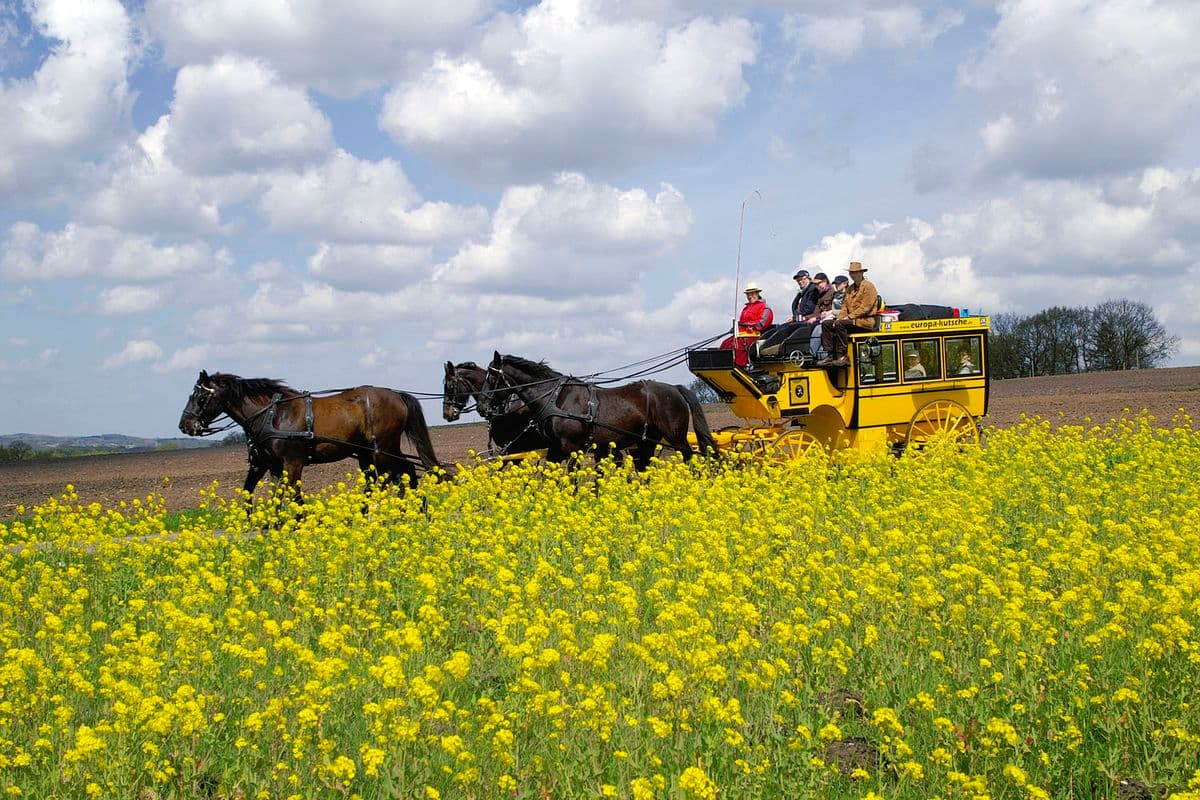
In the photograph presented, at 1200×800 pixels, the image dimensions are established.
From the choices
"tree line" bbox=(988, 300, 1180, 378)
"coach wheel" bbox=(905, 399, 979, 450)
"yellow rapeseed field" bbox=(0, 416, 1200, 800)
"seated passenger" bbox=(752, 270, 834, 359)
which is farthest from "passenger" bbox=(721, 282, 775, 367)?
"tree line" bbox=(988, 300, 1180, 378)

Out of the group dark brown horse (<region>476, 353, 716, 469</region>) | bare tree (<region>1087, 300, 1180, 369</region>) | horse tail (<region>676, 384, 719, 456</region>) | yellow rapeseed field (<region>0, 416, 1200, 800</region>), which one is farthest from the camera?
bare tree (<region>1087, 300, 1180, 369</region>)

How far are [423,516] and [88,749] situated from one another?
5.98 meters

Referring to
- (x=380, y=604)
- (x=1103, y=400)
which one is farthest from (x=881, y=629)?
(x=1103, y=400)

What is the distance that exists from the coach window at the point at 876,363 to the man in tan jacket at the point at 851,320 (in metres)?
0.24

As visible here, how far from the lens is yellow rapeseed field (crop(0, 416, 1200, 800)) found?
4633 millimetres

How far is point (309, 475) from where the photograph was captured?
70.8ft

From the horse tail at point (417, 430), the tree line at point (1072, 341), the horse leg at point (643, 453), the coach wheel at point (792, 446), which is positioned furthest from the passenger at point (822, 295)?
the tree line at point (1072, 341)

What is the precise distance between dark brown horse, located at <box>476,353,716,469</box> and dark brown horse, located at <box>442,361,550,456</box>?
0.14 meters

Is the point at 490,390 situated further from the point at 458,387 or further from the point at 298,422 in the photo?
the point at 298,422

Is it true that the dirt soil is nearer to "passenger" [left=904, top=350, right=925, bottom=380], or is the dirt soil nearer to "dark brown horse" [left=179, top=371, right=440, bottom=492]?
"dark brown horse" [left=179, top=371, right=440, bottom=492]

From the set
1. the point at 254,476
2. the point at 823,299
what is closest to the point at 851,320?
the point at 823,299

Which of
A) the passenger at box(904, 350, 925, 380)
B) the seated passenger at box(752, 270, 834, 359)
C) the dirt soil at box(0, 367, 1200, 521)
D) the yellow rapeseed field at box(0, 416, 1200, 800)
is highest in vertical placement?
the seated passenger at box(752, 270, 834, 359)

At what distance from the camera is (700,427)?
14.9m

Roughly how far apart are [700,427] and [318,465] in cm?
1185
